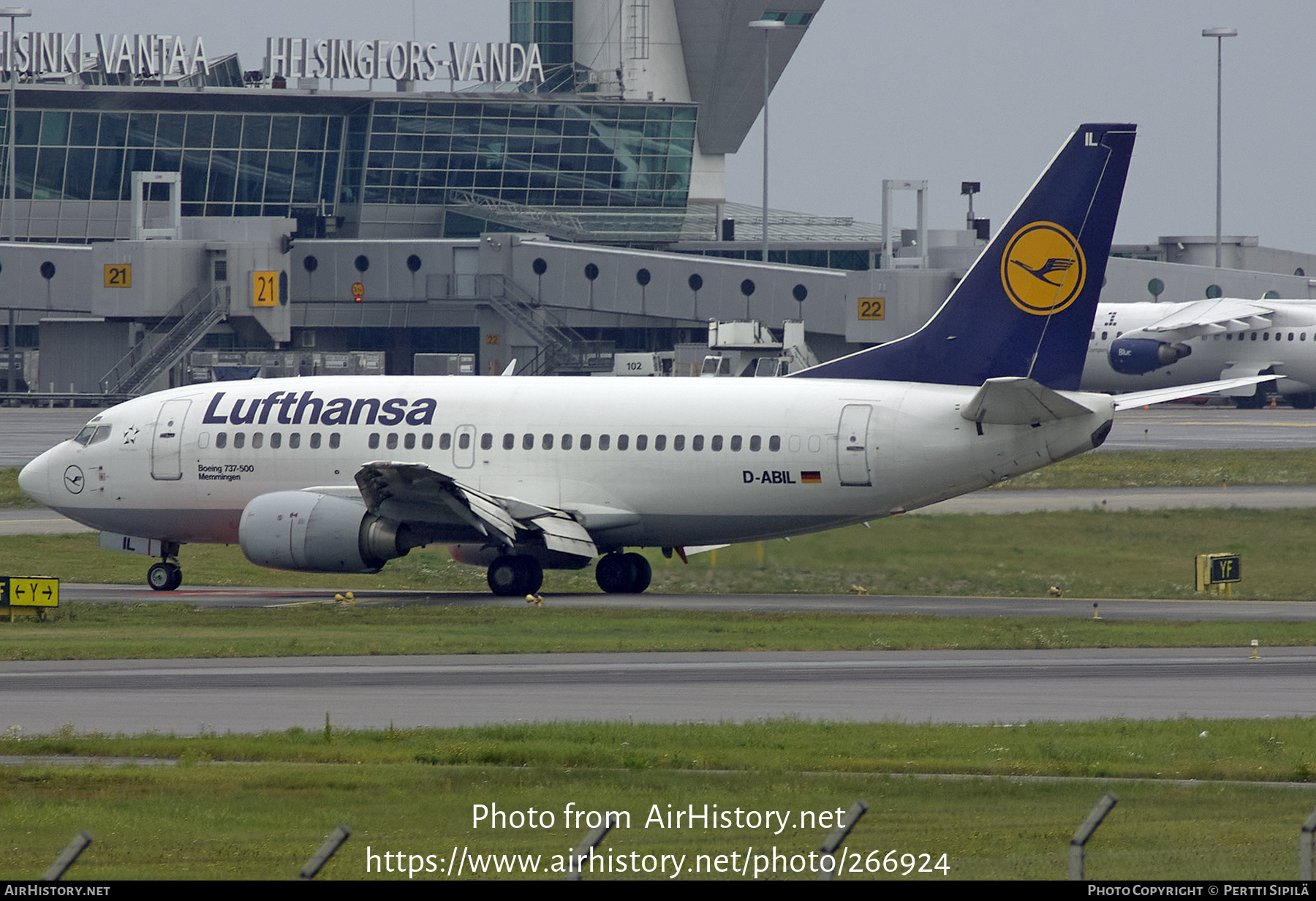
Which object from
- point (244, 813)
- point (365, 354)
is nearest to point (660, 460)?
point (244, 813)

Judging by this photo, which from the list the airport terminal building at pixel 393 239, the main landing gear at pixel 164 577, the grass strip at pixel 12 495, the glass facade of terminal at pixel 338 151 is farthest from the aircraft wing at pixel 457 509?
the glass facade of terminal at pixel 338 151

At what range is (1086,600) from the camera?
3734 centimetres

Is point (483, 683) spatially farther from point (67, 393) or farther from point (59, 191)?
point (59, 191)

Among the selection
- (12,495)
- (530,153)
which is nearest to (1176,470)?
(12,495)

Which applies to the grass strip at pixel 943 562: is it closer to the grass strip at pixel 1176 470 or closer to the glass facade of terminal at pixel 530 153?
the grass strip at pixel 1176 470

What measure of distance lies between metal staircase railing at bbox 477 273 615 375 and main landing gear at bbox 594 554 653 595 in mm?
63650

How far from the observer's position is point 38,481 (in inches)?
1636

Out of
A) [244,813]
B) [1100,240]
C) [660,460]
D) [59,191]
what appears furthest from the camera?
[59,191]

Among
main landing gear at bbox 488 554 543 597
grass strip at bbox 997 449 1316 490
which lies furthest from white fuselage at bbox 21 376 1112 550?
grass strip at bbox 997 449 1316 490

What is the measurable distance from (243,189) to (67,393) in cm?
2294

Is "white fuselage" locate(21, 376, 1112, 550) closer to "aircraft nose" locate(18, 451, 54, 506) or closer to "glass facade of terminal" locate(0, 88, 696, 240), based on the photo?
"aircraft nose" locate(18, 451, 54, 506)

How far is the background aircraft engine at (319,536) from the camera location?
3688 centimetres

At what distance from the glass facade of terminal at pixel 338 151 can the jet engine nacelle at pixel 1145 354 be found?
41511 mm

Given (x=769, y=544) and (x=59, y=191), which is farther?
(x=59, y=191)
